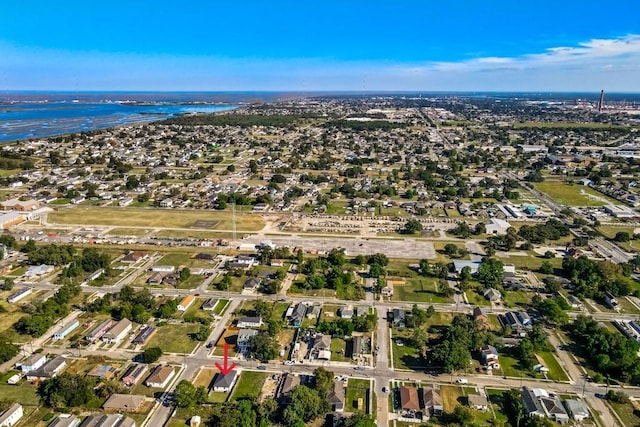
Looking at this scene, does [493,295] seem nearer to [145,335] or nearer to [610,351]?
[610,351]

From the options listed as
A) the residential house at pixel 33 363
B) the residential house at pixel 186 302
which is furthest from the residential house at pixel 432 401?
the residential house at pixel 33 363

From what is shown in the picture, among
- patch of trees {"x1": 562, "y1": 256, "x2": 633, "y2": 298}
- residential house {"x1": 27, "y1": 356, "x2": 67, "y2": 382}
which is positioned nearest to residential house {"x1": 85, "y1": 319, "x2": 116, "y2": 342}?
residential house {"x1": 27, "y1": 356, "x2": 67, "y2": 382}

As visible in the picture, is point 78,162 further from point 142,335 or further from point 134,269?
point 142,335

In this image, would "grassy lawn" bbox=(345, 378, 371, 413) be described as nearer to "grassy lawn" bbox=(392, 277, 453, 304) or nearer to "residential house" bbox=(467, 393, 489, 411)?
"residential house" bbox=(467, 393, 489, 411)

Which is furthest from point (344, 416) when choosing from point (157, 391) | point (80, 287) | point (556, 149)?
point (556, 149)

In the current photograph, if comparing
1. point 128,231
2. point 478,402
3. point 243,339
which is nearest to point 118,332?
Answer: point 243,339

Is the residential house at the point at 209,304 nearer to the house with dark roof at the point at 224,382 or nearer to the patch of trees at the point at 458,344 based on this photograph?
the house with dark roof at the point at 224,382

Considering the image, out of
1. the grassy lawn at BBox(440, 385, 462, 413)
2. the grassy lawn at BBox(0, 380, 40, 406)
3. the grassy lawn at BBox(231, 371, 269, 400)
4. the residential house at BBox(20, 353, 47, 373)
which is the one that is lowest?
the grassy lawn at BBox(440, 385, 462, 413)
